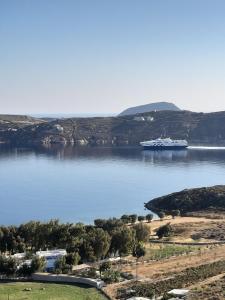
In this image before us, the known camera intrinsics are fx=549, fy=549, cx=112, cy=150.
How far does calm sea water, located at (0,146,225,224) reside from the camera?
8338 cm

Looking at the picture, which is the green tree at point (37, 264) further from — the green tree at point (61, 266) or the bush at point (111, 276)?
→ the bush at point (111, 276)

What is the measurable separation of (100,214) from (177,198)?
13887mm

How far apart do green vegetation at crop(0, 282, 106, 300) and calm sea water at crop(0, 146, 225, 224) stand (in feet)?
122

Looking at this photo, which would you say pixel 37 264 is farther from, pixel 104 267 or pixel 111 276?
pixel 111 276

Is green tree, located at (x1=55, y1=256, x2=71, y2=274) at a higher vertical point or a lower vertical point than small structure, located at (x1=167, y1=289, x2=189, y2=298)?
lower

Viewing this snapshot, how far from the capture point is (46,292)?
113 feet

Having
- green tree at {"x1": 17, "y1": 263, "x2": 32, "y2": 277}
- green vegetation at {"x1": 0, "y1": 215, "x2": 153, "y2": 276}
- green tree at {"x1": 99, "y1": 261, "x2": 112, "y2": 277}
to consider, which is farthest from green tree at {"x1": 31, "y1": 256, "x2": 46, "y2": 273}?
green tree at {"x1": 99, "y1": 261, "x2": 112, "y2": 277}

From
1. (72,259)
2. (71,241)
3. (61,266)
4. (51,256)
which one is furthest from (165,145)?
(61,266)

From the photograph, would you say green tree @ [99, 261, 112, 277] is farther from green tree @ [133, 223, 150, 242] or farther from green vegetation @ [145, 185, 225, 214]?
green vegetation @ [145, 185, 225, 214]

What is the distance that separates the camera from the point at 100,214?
7912 cm

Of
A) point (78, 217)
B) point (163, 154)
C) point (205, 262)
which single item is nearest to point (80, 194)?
point (78, 217)

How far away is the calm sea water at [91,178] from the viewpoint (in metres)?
83.4

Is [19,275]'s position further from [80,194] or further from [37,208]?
[80,194]

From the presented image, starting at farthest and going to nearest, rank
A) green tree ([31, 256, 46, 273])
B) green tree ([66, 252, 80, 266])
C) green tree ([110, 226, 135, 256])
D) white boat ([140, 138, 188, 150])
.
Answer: white boat ([140, 138, 188, 150]), green tree ([110, 226, 135, 256]), green tree ([66, 252, 80, 266]), green tree ([31, 256, 46, 273])
